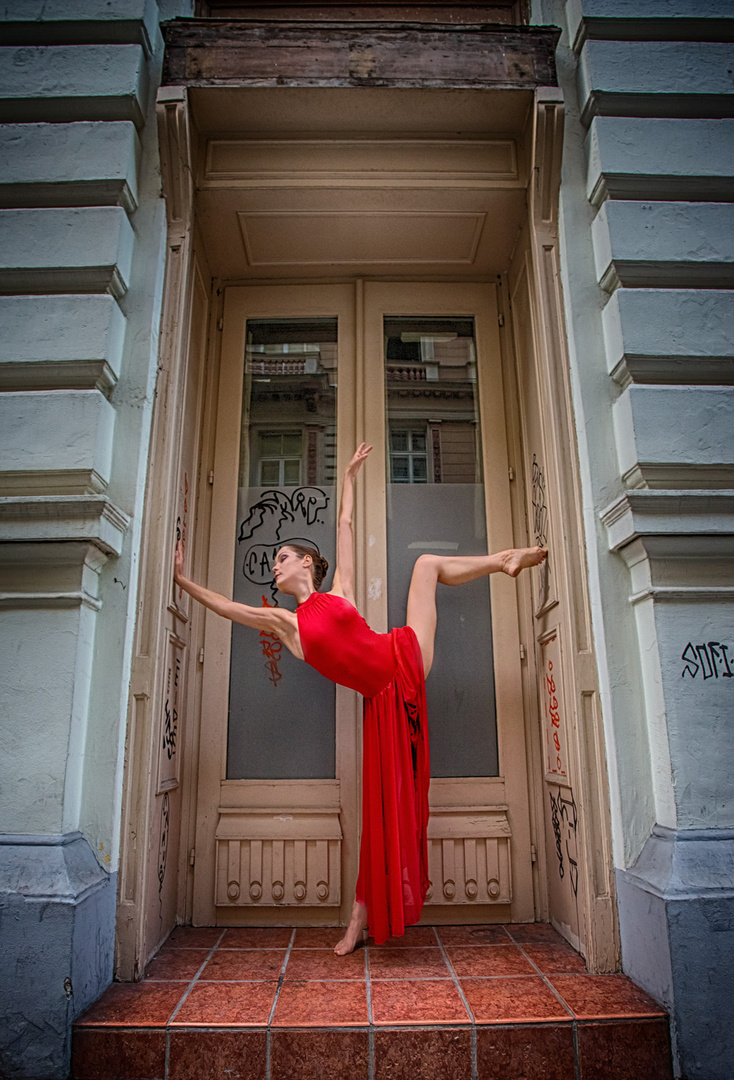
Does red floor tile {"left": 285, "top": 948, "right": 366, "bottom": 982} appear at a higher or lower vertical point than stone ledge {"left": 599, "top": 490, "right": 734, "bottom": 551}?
lower

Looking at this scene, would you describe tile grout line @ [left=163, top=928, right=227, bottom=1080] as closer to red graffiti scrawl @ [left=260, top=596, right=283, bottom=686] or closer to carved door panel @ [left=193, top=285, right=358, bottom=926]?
carved door panel @ [left=193, top=285, right=358, bottom=926]

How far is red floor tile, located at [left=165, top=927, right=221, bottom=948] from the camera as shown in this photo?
3.36m

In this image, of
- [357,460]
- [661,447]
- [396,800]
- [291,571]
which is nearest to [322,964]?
[396,800]

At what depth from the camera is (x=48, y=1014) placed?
8.20ft

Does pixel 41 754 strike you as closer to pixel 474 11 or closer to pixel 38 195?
pixel 38 195

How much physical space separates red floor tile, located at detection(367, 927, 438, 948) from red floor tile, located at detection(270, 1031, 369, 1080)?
0.76 m

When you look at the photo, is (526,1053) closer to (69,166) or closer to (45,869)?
(45,869)

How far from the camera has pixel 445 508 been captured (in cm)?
430

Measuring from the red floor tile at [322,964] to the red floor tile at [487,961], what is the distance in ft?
1.39

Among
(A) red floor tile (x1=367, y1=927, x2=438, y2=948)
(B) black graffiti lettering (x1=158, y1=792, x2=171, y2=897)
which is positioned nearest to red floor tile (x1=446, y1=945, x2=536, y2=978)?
(A) red floor tile (x1=367, y1=927, x2=438, y2=948)

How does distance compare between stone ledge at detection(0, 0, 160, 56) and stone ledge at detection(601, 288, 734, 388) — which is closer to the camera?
stone ledge at detection(601, 288, 734, 388)

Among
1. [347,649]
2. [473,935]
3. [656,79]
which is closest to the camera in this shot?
[347,649]

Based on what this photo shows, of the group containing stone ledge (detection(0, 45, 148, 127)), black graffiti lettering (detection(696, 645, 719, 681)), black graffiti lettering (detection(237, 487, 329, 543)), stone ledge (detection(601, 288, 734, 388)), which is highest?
stone ledge (detection(0, 45, 148, 127))

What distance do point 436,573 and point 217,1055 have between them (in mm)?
2210
